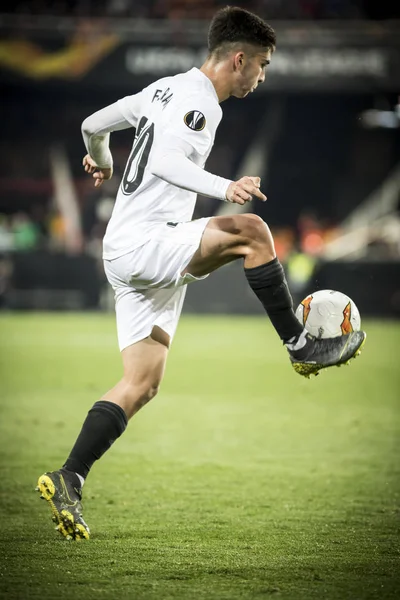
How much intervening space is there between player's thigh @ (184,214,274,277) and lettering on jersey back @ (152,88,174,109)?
2.02 ft

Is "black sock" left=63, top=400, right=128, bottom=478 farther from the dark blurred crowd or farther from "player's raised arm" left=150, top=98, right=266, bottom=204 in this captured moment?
the dark blurred crowd

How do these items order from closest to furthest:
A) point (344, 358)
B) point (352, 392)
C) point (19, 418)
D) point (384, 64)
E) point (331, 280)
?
point (344, 358), point (19, 418), point (352, 392), point (331, 280), point (384, 64)

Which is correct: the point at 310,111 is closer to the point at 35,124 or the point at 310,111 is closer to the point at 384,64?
the point at 384,64

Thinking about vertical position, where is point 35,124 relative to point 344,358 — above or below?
above

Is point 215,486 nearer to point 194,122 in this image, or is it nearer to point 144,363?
→ point 144,363

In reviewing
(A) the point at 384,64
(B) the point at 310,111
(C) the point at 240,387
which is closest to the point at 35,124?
(B) the point at 310,111

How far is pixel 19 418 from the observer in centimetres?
802

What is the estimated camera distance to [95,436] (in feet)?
14.8

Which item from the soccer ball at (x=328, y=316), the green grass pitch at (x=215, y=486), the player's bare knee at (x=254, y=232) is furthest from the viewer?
the soccer ball at (x=328, y=316)

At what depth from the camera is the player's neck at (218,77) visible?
4.50 metres

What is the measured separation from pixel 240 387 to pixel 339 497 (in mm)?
4811

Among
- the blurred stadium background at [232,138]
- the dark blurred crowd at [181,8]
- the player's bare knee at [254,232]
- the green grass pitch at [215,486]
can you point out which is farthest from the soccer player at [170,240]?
the dark blurred crowd at [181,8]

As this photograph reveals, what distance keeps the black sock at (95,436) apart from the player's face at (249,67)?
171 centimetres

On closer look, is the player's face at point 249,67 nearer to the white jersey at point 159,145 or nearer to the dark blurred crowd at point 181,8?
the white jersey at point 159,145
